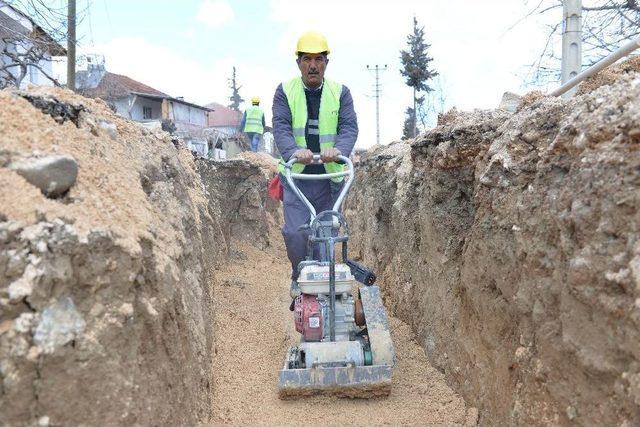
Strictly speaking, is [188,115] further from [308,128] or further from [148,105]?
[308,128]

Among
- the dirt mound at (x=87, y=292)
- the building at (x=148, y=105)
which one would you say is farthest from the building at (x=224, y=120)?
the dirt mound at (x=87, y=292)

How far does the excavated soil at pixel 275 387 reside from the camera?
10.9ft

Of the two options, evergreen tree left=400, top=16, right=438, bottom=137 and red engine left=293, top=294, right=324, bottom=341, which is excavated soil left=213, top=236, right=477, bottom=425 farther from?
evergreen tree left=400, top=16, right=438, bottom=137

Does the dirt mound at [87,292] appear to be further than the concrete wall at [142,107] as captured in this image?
No

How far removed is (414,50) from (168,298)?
40.4m

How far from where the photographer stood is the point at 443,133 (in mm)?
4191

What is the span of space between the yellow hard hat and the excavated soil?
2454 mm

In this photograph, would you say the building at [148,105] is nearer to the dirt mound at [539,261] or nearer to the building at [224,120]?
the building at [224,120]

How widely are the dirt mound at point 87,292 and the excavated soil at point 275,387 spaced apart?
381 millimetres

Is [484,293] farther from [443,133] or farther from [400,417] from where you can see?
[443,133]

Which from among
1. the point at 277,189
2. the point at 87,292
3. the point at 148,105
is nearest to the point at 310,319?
the point at 277,189

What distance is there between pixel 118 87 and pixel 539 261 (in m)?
36.4

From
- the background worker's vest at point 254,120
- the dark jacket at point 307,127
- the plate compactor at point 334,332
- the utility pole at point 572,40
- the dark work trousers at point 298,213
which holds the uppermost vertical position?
the background worker's vest at point 254,120

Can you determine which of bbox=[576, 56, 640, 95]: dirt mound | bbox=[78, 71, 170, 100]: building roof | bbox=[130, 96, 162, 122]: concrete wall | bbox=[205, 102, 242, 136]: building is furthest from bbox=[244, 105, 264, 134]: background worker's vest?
bbox=[205, 102, 242, 136]: building
